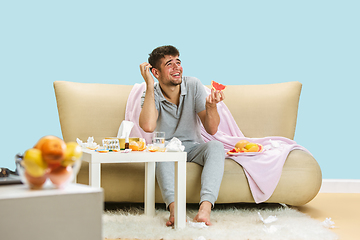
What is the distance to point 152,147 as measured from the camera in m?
1.97

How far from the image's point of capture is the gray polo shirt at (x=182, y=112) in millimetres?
2535

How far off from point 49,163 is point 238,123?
7.19 feet

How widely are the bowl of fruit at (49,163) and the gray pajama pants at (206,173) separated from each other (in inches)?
48.7

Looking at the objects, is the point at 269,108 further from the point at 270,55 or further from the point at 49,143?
the point at 49,143

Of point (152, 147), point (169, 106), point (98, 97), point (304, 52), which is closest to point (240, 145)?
point (169, 106)

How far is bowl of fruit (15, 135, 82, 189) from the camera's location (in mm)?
895

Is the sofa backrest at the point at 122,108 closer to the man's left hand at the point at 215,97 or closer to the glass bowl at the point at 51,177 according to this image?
the man's left hand at the point at 215,97

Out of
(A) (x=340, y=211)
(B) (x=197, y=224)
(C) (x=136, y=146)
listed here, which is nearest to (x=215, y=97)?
(C) (x=136, y=146)

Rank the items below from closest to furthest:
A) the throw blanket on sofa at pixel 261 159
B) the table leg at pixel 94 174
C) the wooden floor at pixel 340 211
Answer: the table leg at pixel 94 174 → the wooden floor at pixel 340 211 → the throw blanket on sofa at pixel 261 159

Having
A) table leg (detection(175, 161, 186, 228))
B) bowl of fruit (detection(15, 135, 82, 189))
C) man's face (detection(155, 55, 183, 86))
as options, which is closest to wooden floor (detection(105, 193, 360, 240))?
table leg (detection(175, 161, 186, 228))

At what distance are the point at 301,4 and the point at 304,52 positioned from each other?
389 millimetres

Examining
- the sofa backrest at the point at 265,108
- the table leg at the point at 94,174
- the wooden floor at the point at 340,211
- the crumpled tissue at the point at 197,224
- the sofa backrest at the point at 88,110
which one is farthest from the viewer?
the sofa backrest at the point at 265,108

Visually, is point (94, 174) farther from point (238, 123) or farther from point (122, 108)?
point (238, 123)

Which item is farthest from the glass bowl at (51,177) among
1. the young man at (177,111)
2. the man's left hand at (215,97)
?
the man's left hand at (215,97)
